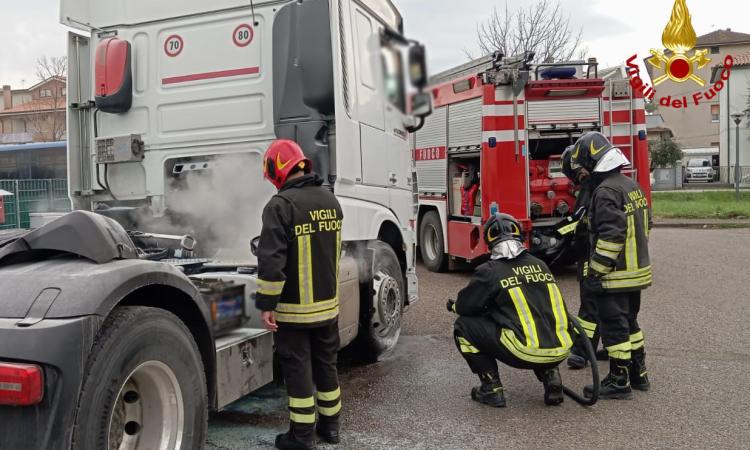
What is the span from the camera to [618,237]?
4559 millimetres

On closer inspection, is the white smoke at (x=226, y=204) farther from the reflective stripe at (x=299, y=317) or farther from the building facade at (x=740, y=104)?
the building facade at (x=740, y=104)

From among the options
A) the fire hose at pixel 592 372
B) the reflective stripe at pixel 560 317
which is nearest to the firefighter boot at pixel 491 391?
the fire hose at pixel 592 372

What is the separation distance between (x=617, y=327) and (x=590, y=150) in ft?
4.34

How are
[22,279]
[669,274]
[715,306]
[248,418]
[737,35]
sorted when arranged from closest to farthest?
[22,279] → [248,418] → [715,306] → [669,274] → [737,35]

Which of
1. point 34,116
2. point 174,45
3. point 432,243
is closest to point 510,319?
point 174,45

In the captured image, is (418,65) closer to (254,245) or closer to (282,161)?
(282,161)

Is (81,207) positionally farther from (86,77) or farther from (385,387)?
(385,387)

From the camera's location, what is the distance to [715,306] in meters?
7.54

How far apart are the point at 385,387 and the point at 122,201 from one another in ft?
8.08

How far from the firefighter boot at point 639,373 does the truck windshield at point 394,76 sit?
14.3ft

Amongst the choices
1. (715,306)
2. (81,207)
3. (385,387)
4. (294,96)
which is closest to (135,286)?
(294,96)

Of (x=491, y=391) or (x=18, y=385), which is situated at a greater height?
(x=18, y=385)

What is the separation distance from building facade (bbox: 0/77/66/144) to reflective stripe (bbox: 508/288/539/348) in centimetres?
2038

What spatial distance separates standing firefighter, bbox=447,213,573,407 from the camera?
13.8 feet
